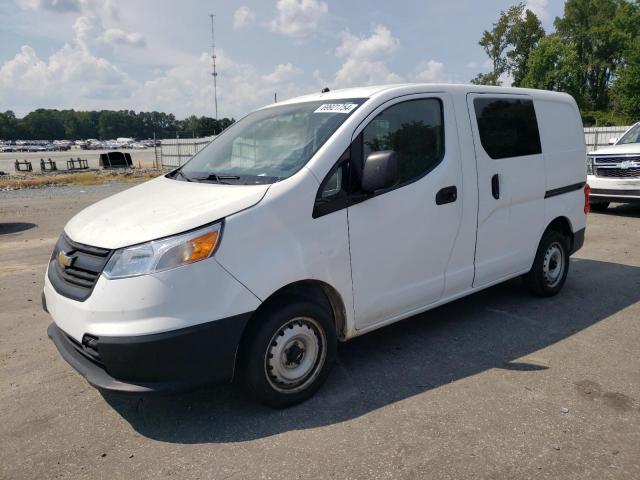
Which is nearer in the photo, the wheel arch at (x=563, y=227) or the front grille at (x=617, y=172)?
the wheel arch at (x=563, y=227)

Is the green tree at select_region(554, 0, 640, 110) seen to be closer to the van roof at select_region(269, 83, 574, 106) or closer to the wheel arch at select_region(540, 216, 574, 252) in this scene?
the wheel arch at select_region(540, 216, 574, 252)

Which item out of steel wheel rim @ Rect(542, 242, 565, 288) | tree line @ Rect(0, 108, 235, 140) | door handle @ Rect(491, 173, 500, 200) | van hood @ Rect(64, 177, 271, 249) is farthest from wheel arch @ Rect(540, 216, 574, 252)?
tree line @ Rect(0, 108, 235, 140)

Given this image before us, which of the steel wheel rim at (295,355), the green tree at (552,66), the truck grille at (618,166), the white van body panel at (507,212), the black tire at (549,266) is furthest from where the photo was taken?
the green tree at (552,66)

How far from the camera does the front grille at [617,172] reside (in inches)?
404

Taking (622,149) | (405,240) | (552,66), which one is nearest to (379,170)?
(405,240)

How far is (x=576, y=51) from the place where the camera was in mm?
64188

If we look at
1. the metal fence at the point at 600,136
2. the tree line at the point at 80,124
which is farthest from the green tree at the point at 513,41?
the tree line at the point at 80,124

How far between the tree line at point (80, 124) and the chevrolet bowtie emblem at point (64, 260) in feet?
448

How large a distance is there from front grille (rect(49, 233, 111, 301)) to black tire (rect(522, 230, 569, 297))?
4.02m

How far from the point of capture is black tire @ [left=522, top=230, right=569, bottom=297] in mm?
5246

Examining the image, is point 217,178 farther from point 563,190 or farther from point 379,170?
point 563,190

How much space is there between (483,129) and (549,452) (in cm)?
258

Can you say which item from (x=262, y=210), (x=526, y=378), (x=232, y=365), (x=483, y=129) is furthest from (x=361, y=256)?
(x=483, y=129)

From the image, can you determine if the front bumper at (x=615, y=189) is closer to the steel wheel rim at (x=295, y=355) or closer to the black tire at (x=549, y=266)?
the black tire at (x=549, y=266)
